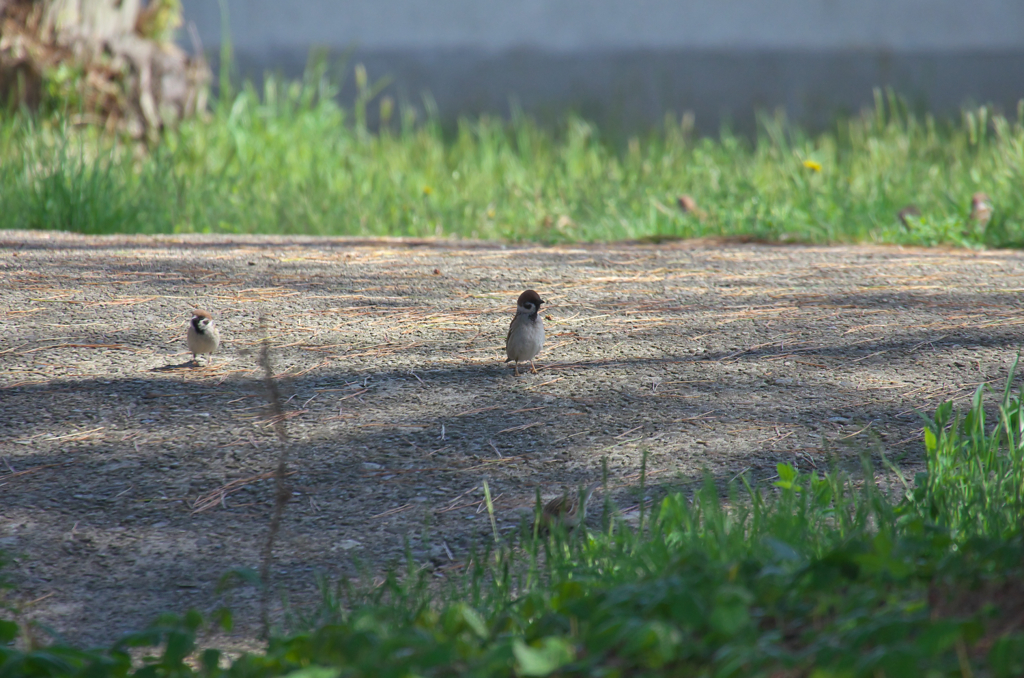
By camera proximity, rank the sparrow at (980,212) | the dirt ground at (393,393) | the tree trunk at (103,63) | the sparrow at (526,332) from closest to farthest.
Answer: the dirt ground at (393,393), the sparrow at (526,332), the sparrow at (980,212), the tree trunk at (103,63)

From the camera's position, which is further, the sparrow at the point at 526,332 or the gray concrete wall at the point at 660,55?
the gray concrete wall at the point at 660,55

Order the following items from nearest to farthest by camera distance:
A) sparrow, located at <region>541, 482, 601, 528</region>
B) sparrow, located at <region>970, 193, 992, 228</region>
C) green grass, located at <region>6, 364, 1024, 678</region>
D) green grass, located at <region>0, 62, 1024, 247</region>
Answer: green grass, located at <region>6, 364, 1024, 678</region> → sparrow, located at <region>541, 482, 601, 528</region> → sparrow, located at <region>970, 193, 992, 228</region> → green grass, located at <region>0, 62, 1024, 247</region>

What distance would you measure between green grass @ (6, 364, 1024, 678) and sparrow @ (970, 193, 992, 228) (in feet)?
12.7

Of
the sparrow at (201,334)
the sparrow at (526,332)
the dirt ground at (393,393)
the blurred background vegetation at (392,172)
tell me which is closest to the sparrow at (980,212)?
the blurred background vegetation at (392,172)

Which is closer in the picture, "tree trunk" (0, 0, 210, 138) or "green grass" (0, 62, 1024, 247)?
"green grass" (0, 62, 1024, 247)

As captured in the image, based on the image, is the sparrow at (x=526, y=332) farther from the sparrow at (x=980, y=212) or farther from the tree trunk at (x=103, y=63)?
the tree trunk at (x=103, y=63)

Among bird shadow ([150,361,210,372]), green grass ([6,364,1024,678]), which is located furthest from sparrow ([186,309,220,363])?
green grass ([6,364,1024,678])

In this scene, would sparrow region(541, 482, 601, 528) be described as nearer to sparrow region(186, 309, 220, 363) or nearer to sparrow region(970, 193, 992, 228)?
sparrow region(186, 309, 220, 363)

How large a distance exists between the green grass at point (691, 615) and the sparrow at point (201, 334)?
1.29 metres

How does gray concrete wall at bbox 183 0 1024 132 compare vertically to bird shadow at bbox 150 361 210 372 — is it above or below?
above

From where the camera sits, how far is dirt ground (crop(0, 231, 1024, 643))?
2338 mm

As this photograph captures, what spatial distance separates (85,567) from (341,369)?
120 cm

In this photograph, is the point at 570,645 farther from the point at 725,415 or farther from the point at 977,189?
the point at 977,189

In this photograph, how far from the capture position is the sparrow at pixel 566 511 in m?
2.22
